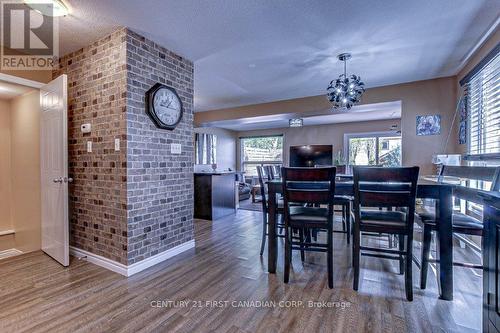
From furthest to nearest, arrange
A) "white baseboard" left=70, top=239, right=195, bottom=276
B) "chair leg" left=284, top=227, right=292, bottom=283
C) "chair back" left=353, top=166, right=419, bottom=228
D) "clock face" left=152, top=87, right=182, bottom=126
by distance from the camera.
→ "clock face" left=152, top=87, right=182, bottom=126 → "white baseboard" left=70, top=239, right=195, bottom=276 → "chair leg" left=284, top=227, right=292, bottom=283 → "chair back" left=353, top=166, right=419, bottom=228

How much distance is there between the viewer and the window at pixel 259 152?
27.8 feet

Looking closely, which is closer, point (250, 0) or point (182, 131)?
point (250, 0)

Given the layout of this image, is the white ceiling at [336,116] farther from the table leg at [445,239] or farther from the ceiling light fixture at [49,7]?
the ceiling light fixture at [49,7]

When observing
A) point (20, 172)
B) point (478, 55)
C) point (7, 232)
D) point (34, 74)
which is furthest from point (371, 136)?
point (7, 232)

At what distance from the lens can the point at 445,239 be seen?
1.88 m

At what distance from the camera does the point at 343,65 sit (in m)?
3.22

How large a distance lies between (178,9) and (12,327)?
263cm

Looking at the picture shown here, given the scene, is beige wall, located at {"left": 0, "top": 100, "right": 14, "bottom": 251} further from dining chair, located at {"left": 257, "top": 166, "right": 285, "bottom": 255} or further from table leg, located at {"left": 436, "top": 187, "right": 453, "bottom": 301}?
table leg, located at {"left": 436, "top": 187, "right": 453, "bottom": 301}

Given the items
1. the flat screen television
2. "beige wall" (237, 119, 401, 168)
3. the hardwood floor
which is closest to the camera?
the hardwood floor

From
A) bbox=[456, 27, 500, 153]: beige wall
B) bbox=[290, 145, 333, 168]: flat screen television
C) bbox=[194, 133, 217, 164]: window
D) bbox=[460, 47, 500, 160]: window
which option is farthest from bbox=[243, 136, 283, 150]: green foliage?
bbox=[460, 47, 500, 160]: window

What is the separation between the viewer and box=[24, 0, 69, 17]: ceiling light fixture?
1905 mm

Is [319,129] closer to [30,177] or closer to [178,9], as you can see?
[178,9]

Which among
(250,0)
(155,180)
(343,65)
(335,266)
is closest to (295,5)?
(250,0)
